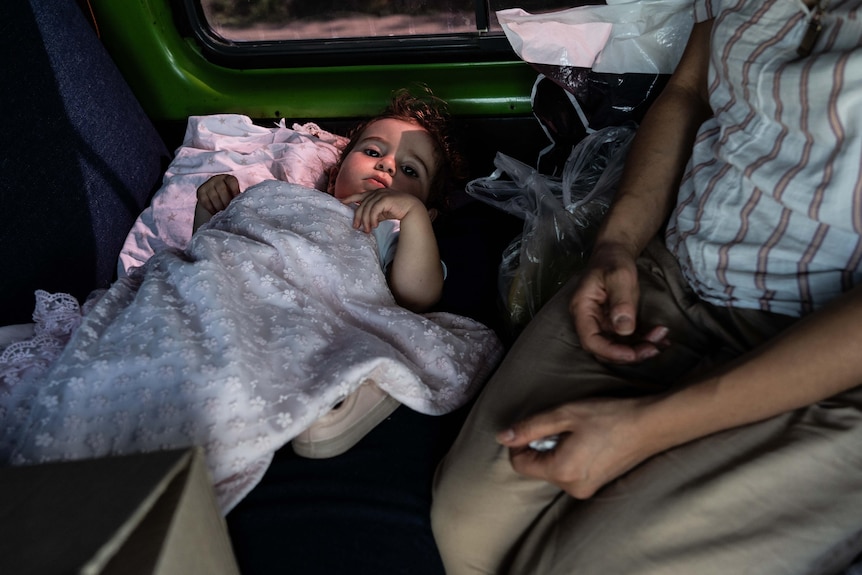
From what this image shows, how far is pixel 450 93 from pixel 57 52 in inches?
37.7

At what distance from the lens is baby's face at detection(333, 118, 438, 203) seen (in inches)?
63.9

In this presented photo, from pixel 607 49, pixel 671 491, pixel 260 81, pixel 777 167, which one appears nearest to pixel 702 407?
pixel 671 491

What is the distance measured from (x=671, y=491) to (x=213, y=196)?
117 cm

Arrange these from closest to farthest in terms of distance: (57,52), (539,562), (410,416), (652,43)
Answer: (539,562) → (410,416) → (652,43) → (57,52)

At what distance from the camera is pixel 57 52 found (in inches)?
65.8

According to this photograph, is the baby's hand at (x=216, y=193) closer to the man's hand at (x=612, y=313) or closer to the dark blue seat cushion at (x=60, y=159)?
the dark blue seat cushion at (x=60, y=159)

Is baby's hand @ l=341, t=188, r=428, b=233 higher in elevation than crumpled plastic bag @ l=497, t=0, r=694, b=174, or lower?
lower

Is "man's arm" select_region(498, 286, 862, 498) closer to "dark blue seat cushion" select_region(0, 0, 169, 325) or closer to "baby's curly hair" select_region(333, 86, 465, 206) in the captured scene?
"baby's curly hair" select_region(333, 86, 465, 206)

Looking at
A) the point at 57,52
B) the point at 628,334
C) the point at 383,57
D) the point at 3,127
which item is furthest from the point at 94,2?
the point at 628,334

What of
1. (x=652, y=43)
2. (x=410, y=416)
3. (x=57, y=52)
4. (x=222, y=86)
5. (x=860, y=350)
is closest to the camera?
(x=860, y=350)

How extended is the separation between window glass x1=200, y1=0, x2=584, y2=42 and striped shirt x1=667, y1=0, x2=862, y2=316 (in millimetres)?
934

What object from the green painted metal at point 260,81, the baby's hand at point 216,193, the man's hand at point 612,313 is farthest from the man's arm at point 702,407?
the green painted metal at point 260,81

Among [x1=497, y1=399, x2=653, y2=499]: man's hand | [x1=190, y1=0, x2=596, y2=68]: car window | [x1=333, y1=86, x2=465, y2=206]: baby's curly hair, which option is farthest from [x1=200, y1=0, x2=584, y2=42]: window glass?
[x1=497, y1=399, x2=653, y2=499]: man's hand

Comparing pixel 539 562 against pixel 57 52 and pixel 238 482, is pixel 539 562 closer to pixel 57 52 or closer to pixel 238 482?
pixel 238 482
